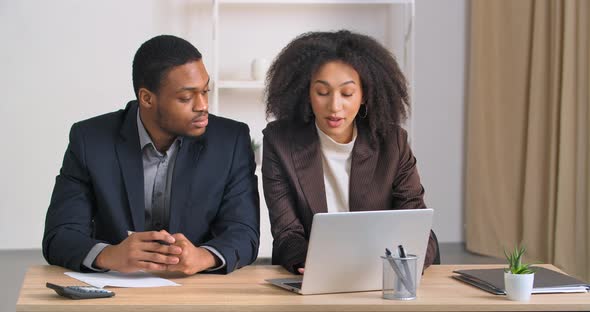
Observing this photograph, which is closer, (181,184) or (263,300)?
(263,300)

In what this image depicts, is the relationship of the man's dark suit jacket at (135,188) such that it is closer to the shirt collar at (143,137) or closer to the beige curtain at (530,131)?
the shirt collar at (143,137)

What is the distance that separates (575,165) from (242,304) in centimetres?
275

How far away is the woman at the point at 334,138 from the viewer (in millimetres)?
2367

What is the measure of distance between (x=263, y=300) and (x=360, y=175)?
2.34 ft

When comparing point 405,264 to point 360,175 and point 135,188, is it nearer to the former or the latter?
point 360,175

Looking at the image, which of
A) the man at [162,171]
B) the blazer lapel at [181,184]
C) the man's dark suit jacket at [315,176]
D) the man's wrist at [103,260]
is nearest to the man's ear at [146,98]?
the man at [162,171]

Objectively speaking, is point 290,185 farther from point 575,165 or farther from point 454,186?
point 454,186

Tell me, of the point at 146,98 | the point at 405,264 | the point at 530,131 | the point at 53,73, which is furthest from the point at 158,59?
the point at 53,73

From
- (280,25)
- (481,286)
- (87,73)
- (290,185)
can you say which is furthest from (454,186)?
(481,286)

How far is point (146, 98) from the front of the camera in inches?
92.7

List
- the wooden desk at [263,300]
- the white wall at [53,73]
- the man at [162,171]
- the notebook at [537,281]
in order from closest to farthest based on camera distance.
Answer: the wooden desk at [263,300]
the notebook at [537,281]
the man at [162,171]
the white wall at [53,73]

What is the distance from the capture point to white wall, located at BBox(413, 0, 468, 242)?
16.5ft

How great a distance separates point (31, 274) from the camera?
2008mm

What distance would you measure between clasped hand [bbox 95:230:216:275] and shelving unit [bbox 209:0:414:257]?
9.84 feet
